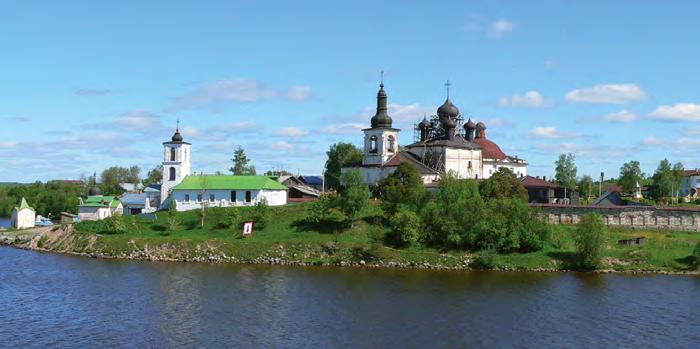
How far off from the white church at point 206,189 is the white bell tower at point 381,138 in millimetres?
11020

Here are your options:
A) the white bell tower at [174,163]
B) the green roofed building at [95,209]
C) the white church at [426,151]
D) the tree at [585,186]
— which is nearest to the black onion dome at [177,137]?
the white bell tower at [174,163]

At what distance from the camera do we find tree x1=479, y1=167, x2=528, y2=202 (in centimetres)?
6272

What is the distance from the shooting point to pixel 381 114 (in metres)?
77.6

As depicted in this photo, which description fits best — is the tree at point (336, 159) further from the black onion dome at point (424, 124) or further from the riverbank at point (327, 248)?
the riverbank at point (327, 248)

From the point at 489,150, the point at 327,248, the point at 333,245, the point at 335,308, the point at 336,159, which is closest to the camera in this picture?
the point at 335,308

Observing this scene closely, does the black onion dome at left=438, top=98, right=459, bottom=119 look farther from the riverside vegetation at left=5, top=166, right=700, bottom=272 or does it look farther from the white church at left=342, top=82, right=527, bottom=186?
the riverside vegetation at left=5, top=166, right=700, bottom=272

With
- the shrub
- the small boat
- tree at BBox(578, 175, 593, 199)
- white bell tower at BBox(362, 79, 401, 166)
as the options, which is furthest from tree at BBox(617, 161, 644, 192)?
the small boat

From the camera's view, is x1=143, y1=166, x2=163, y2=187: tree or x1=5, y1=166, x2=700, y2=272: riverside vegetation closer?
x1=5, y1=166, x2=700, y2=272: riverside vegetation

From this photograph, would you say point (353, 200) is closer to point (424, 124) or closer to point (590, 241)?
point (590, 241)

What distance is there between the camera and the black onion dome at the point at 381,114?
76938 mm

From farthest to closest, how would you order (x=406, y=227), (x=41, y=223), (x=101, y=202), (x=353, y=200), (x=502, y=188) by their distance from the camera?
(x=41, y=223)
(x=101, y=202)
(x=502, y=188)
(x=353, y=200)
(x=406, y=227)

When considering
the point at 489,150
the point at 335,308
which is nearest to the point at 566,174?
the point at 489,150

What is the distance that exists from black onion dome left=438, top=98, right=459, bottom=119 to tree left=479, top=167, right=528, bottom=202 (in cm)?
1786

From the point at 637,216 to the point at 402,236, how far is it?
2098cm
